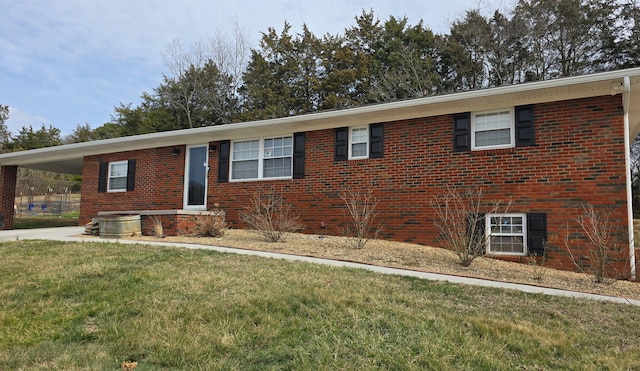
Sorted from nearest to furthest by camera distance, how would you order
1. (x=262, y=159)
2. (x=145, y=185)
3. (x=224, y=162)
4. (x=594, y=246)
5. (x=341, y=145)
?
(x=594, y=246)
(x=341, y=145)
(x=262, y=159)
(x=224, y=162)
(x=145, y=185)

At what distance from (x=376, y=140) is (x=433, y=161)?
1.44m

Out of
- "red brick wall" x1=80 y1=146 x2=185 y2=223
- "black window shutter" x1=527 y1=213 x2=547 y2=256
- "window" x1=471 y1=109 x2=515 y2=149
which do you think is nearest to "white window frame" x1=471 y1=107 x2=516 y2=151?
"window" x1=471 y1=109 x2=515 y2=149

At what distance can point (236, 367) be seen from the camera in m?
2.86

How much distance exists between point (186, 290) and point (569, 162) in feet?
22.8

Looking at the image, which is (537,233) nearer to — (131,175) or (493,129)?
(493,129)

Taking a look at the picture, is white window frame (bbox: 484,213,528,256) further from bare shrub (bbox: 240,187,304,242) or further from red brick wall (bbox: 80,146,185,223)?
red brick wall (bbox: 80,146,185,223)

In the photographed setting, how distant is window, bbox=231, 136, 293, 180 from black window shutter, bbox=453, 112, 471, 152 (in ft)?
13.6

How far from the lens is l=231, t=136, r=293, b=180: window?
1084cm

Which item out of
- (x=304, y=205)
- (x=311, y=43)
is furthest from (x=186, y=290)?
(x=311, y=43)

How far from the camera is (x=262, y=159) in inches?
440

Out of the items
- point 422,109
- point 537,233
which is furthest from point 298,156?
point 537,233

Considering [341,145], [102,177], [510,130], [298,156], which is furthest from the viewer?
[102,177]

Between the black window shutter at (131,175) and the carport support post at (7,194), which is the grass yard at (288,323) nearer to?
the black window shutter at (131,175)

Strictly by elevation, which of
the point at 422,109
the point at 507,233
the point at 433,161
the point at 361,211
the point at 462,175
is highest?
the point at 422,109
